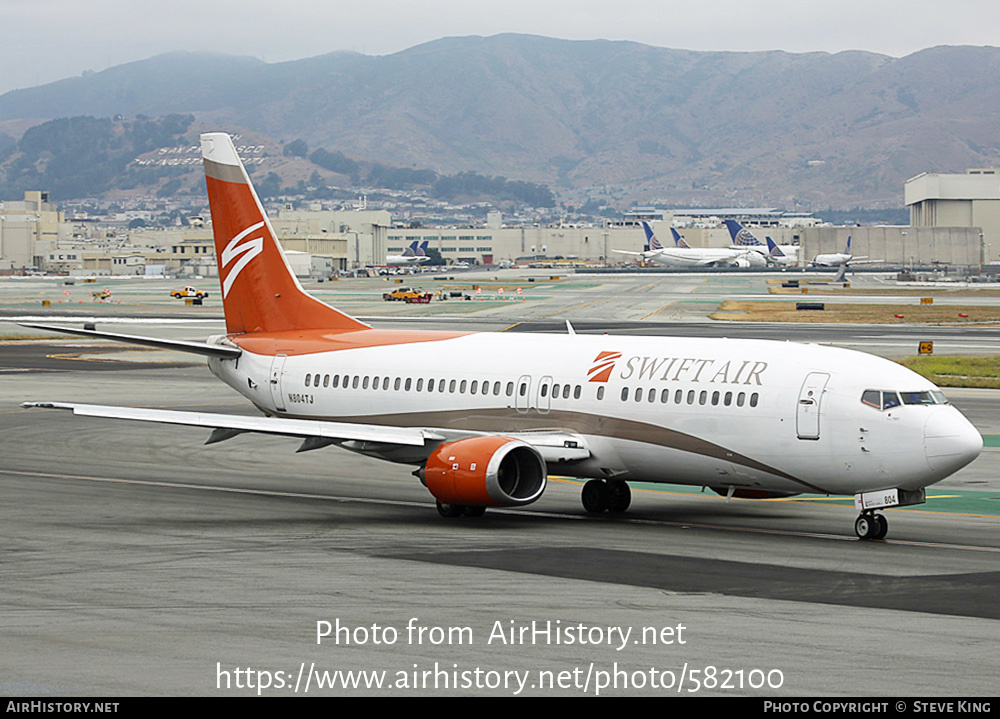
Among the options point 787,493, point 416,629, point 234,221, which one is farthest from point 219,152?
point 416,629

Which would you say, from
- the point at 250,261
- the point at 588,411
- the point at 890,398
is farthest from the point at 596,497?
the point at 250,261

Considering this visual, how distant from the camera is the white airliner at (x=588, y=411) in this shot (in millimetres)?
27250

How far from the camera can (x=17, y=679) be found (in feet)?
52.0

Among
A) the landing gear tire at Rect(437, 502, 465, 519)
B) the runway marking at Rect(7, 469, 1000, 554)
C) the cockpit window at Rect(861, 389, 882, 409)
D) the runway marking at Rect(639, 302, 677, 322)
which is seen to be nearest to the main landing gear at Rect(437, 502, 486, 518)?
the landing gear tire at Rect(437, 502, 465, 519)

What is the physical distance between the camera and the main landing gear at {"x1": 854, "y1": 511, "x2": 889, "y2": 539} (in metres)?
27.7

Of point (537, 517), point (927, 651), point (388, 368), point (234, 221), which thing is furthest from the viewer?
point (234, 221)

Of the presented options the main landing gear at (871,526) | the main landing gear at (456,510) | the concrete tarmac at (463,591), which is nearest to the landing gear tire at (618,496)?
the concrete tarmac at (463,591)

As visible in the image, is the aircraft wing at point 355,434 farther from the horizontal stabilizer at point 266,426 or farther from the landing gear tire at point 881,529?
the landing gear tire at point 881,529

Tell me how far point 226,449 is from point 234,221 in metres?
9.11

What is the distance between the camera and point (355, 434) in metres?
30.3

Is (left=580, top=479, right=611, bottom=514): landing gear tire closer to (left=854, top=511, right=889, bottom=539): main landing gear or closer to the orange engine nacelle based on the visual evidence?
the orange engine nacelle

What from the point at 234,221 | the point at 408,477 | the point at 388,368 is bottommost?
the point at 408,477

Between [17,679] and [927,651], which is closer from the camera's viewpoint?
[17,679]
